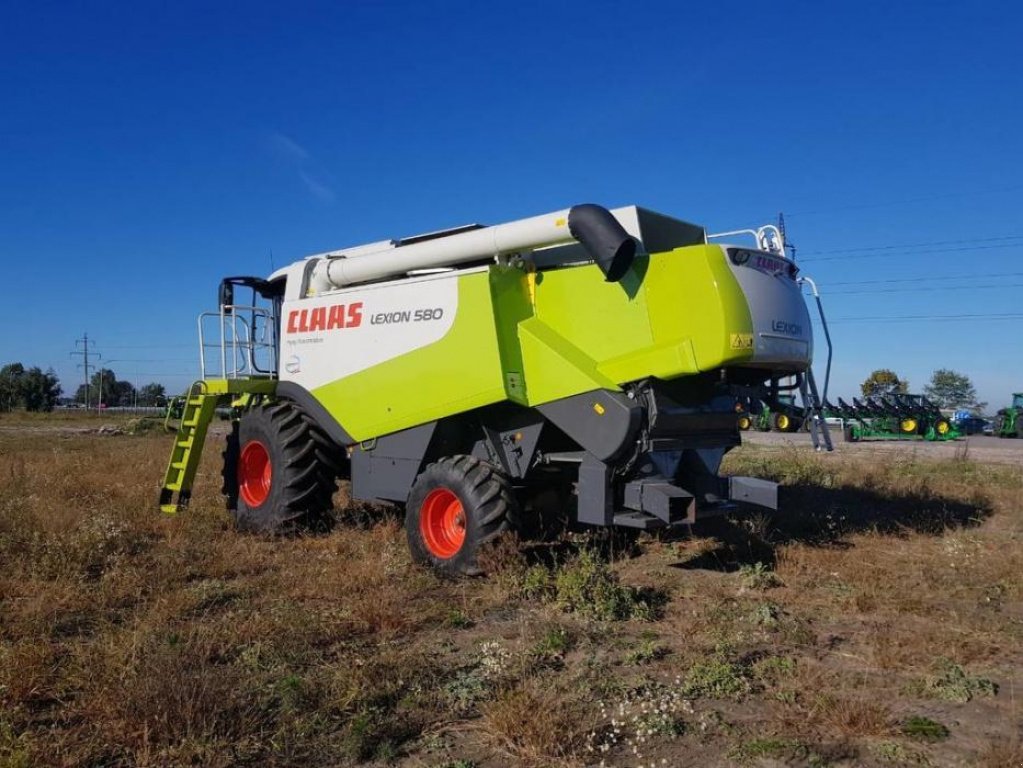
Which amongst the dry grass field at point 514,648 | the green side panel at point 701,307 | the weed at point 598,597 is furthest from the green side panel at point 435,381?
the weed at point 598,597

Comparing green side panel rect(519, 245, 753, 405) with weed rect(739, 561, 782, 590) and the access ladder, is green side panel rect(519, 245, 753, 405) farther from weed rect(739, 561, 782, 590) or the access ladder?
the access ladder

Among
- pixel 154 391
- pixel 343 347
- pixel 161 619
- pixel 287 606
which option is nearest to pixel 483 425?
pixel 343 347

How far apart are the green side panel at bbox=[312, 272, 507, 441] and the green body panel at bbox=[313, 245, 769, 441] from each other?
1 centimetres

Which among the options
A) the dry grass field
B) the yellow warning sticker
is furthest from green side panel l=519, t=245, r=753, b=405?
the dry grass field

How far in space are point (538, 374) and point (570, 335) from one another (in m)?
0.44

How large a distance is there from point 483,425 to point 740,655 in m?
3.42

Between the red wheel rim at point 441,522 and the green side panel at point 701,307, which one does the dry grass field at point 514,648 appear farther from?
the green side panel at point 701,307

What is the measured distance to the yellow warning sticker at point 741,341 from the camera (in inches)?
247

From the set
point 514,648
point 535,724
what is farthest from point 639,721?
point 514,648

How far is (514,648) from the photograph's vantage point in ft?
16.7

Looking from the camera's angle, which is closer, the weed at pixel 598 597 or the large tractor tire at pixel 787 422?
the weed at pixel 598 597

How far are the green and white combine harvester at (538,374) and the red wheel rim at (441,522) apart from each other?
0.01 m

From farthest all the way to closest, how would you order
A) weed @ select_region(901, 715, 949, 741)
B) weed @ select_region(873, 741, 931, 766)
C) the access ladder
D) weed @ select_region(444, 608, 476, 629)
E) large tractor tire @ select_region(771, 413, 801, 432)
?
the access ladder → large tractor tire @ select_region(771, 413, 801, 432) → weed @ select_region(444, 608, 476, 629) → weed @ select_region(901, 715, 949, 741) → weed @ select_region(873, 741, 931, 766)

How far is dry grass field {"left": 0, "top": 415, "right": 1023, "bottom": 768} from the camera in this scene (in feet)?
12.0
